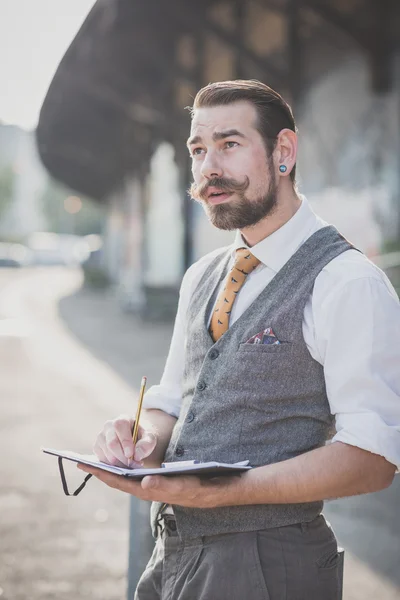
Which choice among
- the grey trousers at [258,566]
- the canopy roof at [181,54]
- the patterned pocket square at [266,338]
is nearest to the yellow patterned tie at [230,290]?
the patterned pocket square at [266,338]

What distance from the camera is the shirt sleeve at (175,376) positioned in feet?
7.09

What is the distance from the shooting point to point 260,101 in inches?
75.2

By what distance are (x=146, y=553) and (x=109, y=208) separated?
25587 mm

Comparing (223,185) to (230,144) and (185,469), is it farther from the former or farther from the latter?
(185,469)

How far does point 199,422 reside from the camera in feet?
6.06

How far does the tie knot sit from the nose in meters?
0.21

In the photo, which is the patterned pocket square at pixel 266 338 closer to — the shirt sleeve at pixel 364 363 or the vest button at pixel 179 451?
the shirt sleeve at pixel 364 363

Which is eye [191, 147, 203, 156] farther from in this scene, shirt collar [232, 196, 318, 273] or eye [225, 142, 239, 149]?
shirt collar [232, 196, 318, 273]

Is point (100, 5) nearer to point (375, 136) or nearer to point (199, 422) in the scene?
point (375, 136)

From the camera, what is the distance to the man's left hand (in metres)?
1.71

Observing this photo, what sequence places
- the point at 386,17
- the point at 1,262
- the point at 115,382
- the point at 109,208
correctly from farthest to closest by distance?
the point at 1,262 → the point at 109,208 → the point at 115,382 → the point at 386,17

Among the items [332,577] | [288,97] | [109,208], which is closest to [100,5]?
[288,97]

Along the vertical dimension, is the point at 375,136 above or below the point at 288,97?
below

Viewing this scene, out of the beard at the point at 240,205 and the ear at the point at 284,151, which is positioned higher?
the ear at the point at 284,151
